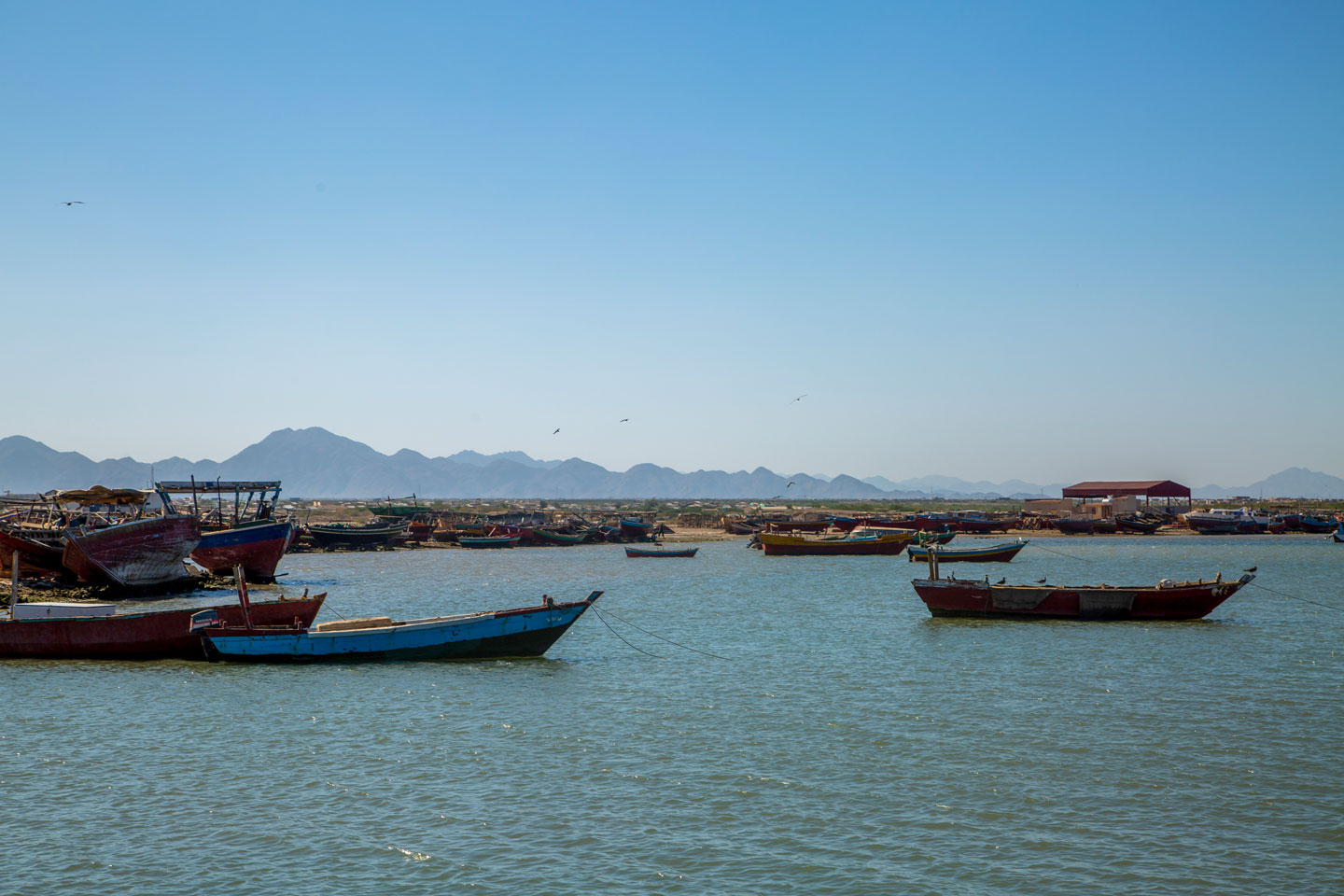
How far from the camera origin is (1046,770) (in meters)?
13.9

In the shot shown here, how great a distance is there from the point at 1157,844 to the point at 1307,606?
2776cm

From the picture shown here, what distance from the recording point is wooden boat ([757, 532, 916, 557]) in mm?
65562

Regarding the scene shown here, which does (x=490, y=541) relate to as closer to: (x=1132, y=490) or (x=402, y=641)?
(x=402, y=641)

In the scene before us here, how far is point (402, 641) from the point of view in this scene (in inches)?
887

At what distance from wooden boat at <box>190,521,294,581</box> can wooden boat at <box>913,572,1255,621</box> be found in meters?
28.8

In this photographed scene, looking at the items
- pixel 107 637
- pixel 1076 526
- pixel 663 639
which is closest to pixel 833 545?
pixel 1076 526

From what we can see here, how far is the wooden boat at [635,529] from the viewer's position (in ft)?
268

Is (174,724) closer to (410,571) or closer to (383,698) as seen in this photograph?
(383,698)

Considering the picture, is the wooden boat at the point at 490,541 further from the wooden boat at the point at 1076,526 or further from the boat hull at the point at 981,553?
the wooden boat at the point at 1076,526

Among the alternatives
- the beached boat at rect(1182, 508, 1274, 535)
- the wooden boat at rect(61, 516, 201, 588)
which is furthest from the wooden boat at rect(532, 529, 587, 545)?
the beached boat at rect(1182, 508, 1274, 535)

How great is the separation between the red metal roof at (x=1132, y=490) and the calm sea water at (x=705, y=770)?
86.7 m

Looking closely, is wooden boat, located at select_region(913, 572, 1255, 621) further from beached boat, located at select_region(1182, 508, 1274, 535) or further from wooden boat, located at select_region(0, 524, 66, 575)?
beached boat, located at select_region(1182, 508, 1274, 535)

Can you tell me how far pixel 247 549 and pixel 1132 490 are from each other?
9458cm

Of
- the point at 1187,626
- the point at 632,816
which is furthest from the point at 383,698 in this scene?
the point at 1187,626
